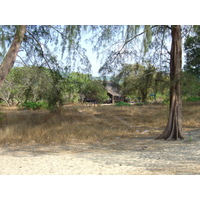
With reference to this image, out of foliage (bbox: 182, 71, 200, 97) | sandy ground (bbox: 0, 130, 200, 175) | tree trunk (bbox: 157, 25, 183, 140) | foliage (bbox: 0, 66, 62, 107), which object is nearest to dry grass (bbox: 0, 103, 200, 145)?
foliage (bbox: 0, 66, 62, 107)

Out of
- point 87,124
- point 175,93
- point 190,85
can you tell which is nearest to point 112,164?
point 190,85

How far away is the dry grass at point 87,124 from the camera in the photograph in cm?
798

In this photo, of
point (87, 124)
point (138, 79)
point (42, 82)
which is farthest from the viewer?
point (87, 124)

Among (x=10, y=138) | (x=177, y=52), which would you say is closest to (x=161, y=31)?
(x=177, y=52)

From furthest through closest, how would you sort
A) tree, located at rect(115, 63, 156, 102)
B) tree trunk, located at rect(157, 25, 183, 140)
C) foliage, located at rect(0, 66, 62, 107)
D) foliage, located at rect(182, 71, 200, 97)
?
foliage, located at rect(0, 66, 62, 107)
tree, located at rect(115, 63, 156, 102)
tree trunk, located at rect(157, 25, 183, 140)
foliage, located at rect(182, 71, 200, 97)

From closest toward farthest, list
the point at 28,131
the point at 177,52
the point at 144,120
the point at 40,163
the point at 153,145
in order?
the point at 40,163, the point at 153,145, the point at 177,52, the point at 28,131, the point at 144,120

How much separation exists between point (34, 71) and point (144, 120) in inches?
257

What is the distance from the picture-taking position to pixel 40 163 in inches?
180

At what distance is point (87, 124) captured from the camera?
Answer: 10.4 m

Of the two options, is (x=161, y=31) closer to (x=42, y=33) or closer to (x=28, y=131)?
(x=42, y=33)

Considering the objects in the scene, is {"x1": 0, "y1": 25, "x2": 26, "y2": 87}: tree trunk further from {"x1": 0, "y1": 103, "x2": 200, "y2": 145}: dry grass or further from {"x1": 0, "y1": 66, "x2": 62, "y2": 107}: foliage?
{"x1": 0, "y1": 103, "x2": 200, "y2": 145}: dry grass

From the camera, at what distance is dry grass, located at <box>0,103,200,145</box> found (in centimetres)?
798

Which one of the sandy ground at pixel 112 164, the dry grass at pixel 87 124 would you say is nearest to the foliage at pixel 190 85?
the sandy ground at pixel 112 164

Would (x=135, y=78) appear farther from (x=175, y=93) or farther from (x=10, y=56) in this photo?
(x=10, y=56)
